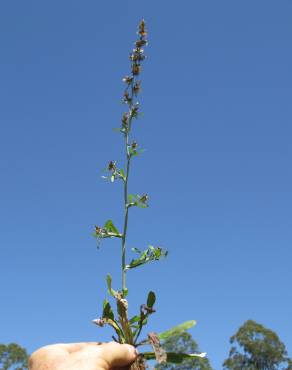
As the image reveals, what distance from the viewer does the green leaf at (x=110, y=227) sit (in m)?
5.84

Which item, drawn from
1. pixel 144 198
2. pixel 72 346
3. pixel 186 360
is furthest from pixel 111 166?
pixel 186 360

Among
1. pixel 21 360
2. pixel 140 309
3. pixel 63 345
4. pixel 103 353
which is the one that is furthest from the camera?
pixel 21 360

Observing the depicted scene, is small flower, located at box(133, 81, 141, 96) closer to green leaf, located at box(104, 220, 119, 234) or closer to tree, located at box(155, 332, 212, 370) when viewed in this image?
green leaf, located at box(104, 220, 119, 234)

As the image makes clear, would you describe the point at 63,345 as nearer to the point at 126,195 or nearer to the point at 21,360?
the point at 126,195

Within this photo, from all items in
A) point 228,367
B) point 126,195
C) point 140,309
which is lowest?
point 140,309

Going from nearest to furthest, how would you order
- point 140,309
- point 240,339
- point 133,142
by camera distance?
point 140,309, point 133,142, point 240,339

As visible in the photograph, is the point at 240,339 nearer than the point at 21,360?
No

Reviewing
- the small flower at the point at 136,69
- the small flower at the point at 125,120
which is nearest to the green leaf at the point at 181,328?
the small flower at the point at 125,120

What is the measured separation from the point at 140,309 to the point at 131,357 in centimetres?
114

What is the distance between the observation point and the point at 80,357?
9.30 feet

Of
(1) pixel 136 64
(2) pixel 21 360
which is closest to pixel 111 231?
(1) pixel 136 64

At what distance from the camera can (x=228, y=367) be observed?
52.2m

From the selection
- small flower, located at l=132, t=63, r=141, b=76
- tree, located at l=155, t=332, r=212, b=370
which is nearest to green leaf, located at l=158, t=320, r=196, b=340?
small flower, located at l=132, t=63, r=141, b=76

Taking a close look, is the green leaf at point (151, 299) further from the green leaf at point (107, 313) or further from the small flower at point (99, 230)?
the small flower at point (99, 230)
